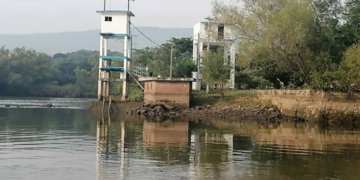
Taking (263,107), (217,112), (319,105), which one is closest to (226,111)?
(217,112)

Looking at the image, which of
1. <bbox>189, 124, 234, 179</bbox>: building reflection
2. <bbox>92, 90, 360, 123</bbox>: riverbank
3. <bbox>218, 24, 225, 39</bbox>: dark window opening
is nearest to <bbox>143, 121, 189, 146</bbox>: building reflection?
<bbox>189, 124, 234, 179</bbox>: building reflection

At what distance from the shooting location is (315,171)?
1798 centimetres

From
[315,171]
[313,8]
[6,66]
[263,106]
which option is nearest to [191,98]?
[263,106]

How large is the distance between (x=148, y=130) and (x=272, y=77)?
84.5ft

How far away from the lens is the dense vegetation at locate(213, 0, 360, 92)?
45000mm

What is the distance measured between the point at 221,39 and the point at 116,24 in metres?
11.1

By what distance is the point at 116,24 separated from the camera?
59.0 meters

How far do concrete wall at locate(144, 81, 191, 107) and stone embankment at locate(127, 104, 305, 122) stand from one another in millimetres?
721

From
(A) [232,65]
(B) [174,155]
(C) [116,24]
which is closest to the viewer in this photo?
(B) [174,155]

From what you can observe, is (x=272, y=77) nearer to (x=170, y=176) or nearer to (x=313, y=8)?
(x=313, y=8)

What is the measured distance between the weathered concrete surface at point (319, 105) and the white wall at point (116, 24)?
19104mm

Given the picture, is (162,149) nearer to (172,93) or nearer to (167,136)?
(167,136)

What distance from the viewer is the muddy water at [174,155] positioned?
55.9 feet

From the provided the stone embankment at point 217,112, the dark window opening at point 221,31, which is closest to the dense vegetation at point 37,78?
the dark window opening at point 221,31
